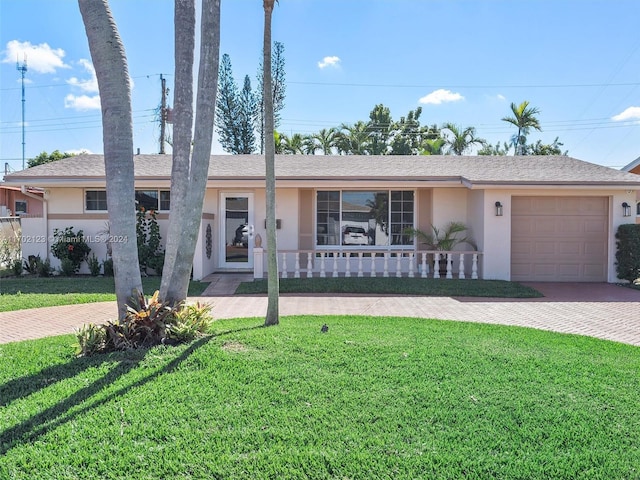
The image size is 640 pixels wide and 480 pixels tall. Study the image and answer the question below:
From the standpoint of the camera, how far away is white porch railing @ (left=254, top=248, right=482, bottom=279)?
1210 centimetres

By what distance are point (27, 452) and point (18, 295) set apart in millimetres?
8157

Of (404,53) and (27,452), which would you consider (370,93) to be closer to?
(404,53)

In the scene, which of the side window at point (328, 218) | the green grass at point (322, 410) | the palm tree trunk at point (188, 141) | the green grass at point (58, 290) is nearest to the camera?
the green grass at point (322, 410)

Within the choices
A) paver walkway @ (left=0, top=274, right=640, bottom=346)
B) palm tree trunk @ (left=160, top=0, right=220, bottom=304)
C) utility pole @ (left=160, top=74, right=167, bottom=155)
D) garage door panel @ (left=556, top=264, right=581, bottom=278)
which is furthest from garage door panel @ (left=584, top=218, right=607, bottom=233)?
utility pole @ (left=160, top=74, right=167, bottom=155)

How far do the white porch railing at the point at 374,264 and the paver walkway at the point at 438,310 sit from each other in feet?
6.81

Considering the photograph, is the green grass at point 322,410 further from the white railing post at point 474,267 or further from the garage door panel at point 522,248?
the garage door panel at point 522,248

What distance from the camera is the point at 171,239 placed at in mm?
6176

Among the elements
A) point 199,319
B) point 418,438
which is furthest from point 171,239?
point 418,438

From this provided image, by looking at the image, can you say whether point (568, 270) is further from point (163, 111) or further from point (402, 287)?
point (163, 111)

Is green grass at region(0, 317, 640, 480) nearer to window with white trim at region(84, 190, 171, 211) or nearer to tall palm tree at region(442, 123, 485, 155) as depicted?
window with white trim at region(84, 190, 171, 211)

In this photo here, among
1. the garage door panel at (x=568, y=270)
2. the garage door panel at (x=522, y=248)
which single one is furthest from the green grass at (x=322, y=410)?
the garage door panel at (x=568, y=270)

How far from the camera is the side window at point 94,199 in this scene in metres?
13.5

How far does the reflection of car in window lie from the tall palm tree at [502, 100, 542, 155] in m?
19.1

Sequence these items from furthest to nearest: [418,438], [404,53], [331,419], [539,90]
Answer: [539,90], [404,53], [331,419], [418,438]
